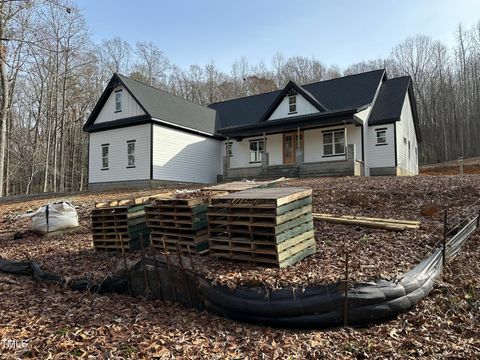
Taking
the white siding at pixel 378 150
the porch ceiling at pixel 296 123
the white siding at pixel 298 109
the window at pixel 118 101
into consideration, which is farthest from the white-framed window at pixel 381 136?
the window at pixel 118 101

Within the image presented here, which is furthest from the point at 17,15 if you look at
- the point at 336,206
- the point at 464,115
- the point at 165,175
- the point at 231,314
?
the point at 464,115

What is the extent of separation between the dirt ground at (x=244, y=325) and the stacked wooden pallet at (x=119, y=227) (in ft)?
1.05

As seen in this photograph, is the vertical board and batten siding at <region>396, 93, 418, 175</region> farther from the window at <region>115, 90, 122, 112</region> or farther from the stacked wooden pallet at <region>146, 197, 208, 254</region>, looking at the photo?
the stacked wooden pallet at <region>146, 197, 208, 254</region>

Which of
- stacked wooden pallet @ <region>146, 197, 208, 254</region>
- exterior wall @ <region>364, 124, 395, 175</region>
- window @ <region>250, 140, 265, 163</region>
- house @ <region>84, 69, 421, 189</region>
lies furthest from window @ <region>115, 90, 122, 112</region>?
stacked wooden pallet @ <region>146, 197, 208, 254</region>

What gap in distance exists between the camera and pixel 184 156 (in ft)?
70.4

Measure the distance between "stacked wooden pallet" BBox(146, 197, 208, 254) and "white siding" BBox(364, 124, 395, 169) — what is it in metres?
16.1

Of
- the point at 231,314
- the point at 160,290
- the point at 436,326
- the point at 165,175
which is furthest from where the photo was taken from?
the point at 165,175

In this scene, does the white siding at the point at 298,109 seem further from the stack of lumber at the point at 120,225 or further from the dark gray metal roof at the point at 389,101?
the stack of lumber at the point at 120,225

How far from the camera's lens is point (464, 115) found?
40188 mm

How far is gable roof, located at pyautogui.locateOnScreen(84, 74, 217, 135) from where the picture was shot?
20.4 meters

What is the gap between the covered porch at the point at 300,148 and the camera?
1827 cm

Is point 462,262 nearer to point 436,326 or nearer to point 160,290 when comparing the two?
point 436,326

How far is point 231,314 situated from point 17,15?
20.0m

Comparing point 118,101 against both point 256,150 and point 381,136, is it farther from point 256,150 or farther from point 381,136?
point 381,136
